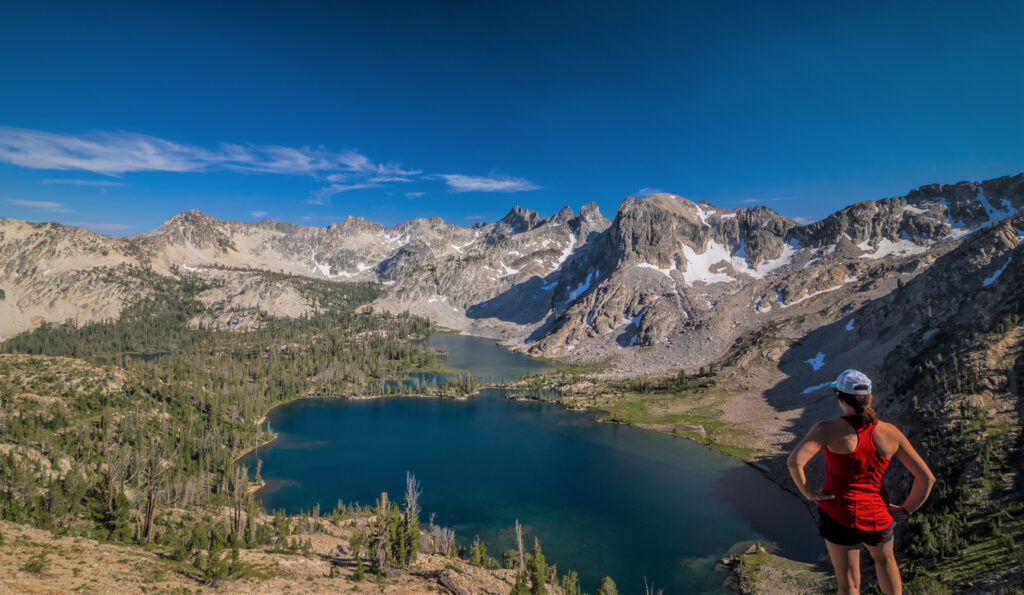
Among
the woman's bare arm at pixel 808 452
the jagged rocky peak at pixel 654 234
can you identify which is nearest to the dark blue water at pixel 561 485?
the woman's bare arm at pixel 808 452

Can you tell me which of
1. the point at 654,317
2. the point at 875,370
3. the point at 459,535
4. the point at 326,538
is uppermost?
the point at 654,317

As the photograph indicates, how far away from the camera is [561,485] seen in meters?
63.1

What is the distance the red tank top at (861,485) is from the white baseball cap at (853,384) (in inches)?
14.1

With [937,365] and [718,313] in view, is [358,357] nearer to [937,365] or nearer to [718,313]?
[718,313]

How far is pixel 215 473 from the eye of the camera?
66.6 m

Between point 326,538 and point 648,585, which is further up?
point 326,538

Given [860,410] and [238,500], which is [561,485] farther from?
[860,410]

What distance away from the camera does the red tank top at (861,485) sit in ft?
17.2

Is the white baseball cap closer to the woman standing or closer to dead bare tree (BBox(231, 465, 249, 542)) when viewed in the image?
the woman standing

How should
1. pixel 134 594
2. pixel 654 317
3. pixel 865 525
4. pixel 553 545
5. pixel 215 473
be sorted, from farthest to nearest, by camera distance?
pixel 654 317, pixel 215 473, pixel 553 545, pixel 134 594, pixel 865 525

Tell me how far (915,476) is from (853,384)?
127cm

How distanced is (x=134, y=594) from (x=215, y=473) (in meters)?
57.4

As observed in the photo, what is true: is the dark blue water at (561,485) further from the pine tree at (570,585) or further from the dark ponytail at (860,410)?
the dark ponytail at (860,410)

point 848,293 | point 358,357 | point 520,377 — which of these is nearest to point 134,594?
point 520,377
